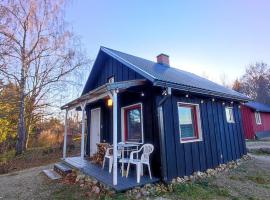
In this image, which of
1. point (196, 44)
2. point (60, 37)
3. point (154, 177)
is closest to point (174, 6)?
point (196, 44)

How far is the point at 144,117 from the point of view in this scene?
594 centimetres

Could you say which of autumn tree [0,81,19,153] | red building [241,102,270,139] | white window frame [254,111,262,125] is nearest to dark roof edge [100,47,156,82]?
autumn tree [0,81,19,153]

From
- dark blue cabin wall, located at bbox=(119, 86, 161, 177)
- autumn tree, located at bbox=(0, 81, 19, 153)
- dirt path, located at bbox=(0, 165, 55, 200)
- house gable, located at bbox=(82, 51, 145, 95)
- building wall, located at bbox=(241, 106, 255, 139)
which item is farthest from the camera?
building wall, located at bbox=(241, 106, 255, 139)

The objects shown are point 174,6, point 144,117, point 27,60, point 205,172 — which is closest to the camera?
point 144,117

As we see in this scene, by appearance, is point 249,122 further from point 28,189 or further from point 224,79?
point 224,79

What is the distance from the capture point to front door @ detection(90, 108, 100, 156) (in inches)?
344

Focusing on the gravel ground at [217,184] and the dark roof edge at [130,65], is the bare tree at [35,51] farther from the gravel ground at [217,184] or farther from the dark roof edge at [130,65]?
the gravel ground at [217,184]

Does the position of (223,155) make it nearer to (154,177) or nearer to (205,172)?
(205,172)

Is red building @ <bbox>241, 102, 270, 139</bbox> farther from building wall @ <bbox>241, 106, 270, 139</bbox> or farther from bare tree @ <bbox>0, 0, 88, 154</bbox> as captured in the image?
bare tree @ <bbox>0, 0, 88, 154</bbox>

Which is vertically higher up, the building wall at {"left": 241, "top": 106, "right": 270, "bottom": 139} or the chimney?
the chimney

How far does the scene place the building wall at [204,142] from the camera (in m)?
5.53

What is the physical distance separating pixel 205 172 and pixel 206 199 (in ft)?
6.98

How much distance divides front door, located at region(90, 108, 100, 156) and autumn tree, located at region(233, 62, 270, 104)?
105 ft

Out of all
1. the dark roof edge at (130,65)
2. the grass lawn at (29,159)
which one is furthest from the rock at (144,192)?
the grass lawn at (29,159)
